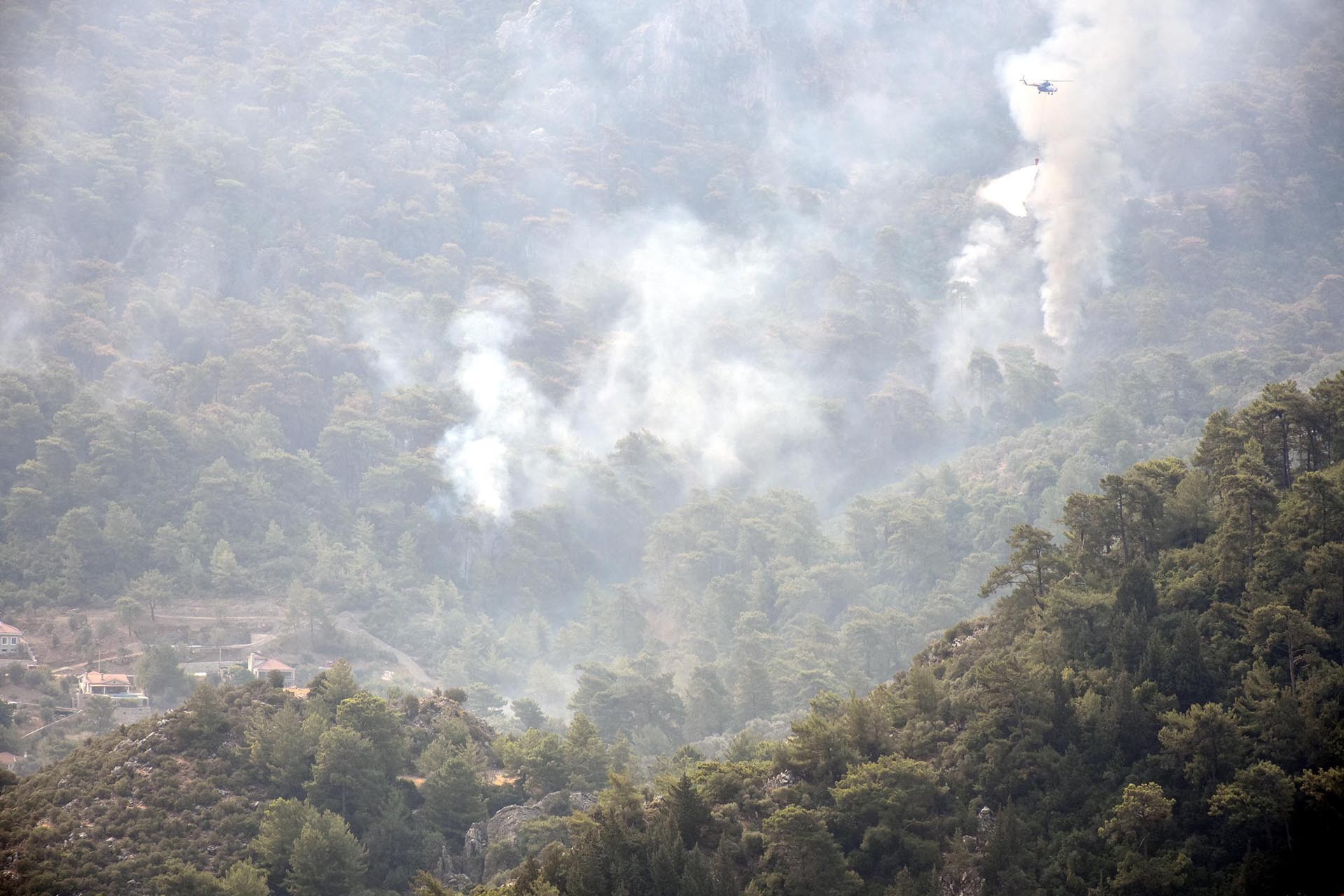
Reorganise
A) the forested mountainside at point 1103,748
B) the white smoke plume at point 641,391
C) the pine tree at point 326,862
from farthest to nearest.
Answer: the white smoke plume at point 641,391, the pine tree at point 326,862, the forested mountainside at point 1103,748

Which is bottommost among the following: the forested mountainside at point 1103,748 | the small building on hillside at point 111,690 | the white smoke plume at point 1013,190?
the forested mountainside at point 1103,748

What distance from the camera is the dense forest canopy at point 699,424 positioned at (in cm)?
4709

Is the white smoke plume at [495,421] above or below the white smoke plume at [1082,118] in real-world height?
below

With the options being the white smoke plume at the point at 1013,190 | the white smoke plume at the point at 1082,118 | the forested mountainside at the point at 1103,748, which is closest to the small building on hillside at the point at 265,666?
the forested mountainside at the point at 1103,748

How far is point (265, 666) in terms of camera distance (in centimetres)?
8881

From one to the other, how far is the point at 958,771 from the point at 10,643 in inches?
2692

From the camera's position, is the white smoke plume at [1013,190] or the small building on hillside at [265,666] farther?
the white smoke plume at [1013,190]

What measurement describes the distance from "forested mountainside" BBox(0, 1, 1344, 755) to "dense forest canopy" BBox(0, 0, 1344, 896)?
60 cm

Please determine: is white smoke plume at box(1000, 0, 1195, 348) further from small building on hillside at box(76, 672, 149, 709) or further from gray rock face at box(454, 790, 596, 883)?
gray rock face at box(454, 790, 596, 883)

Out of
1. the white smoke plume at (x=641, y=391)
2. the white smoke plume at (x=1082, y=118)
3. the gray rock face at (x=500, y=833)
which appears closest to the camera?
the gray rock face at (x=500, y=833)

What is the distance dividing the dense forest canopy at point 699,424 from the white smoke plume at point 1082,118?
701mm

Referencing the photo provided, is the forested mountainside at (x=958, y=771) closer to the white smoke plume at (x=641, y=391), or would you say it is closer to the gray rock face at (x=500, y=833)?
the gray rock face at (x=500, y=833)

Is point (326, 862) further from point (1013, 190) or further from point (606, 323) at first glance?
point (1013, 190)

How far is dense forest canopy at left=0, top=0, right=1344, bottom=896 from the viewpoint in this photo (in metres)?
47.1
